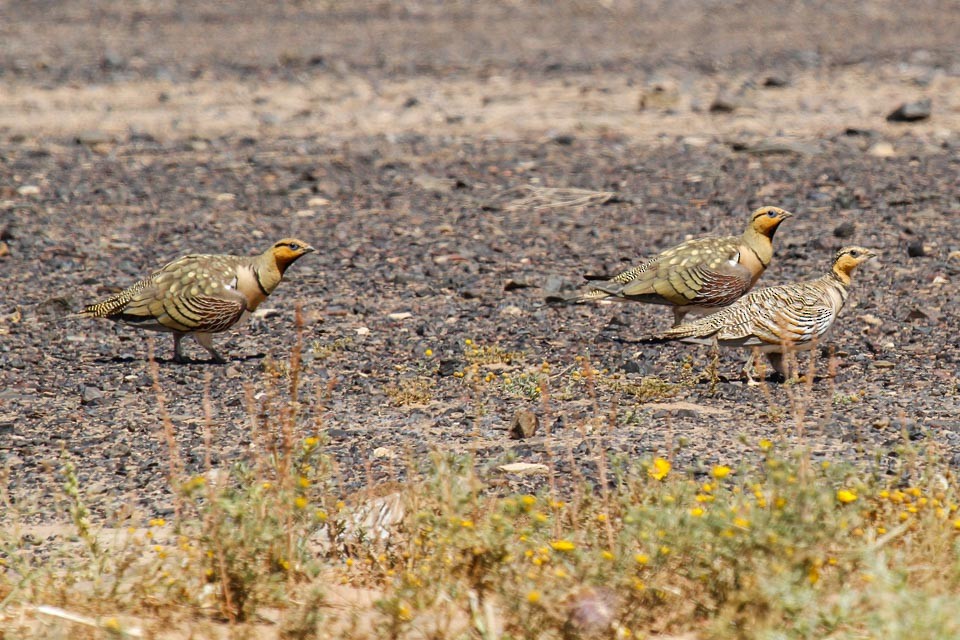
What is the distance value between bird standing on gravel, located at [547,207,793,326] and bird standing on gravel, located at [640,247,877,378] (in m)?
0.53

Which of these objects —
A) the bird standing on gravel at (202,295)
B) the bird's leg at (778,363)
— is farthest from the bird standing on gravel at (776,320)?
the bird standing on gravel at (202,295)

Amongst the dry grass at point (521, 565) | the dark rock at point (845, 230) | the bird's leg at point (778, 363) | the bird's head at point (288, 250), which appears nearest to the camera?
the dry grass at point (521, 565)

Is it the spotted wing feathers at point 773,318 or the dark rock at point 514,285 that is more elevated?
the spotted wing feathers at point 773,318

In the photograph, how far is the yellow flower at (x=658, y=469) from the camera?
16.0ft

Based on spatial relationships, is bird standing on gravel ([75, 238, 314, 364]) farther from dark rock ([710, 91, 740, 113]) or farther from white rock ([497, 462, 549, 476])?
dark rock ([710, 91, 740, 113])

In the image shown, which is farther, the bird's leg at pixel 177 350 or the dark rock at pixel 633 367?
the bird's leg at pixel 177 350

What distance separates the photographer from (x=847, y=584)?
441 centimetres

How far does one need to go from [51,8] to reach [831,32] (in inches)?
613

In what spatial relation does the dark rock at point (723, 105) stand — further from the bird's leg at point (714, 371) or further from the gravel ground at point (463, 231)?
the bird's leg at point (714, 371)

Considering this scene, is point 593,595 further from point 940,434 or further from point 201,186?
point 201,186

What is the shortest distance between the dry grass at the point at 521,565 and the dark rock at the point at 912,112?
1004 cm

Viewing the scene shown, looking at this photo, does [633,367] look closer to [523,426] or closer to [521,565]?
[523,426]

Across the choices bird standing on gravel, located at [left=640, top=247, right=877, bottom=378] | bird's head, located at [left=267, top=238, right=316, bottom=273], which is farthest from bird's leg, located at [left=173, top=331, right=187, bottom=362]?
bird standing on gravel, located at [left=640, top=247, right=877, bottom=378]

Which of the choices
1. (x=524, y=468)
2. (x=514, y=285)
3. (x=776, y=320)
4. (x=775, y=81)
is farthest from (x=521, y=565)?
(x=775, y=81)
